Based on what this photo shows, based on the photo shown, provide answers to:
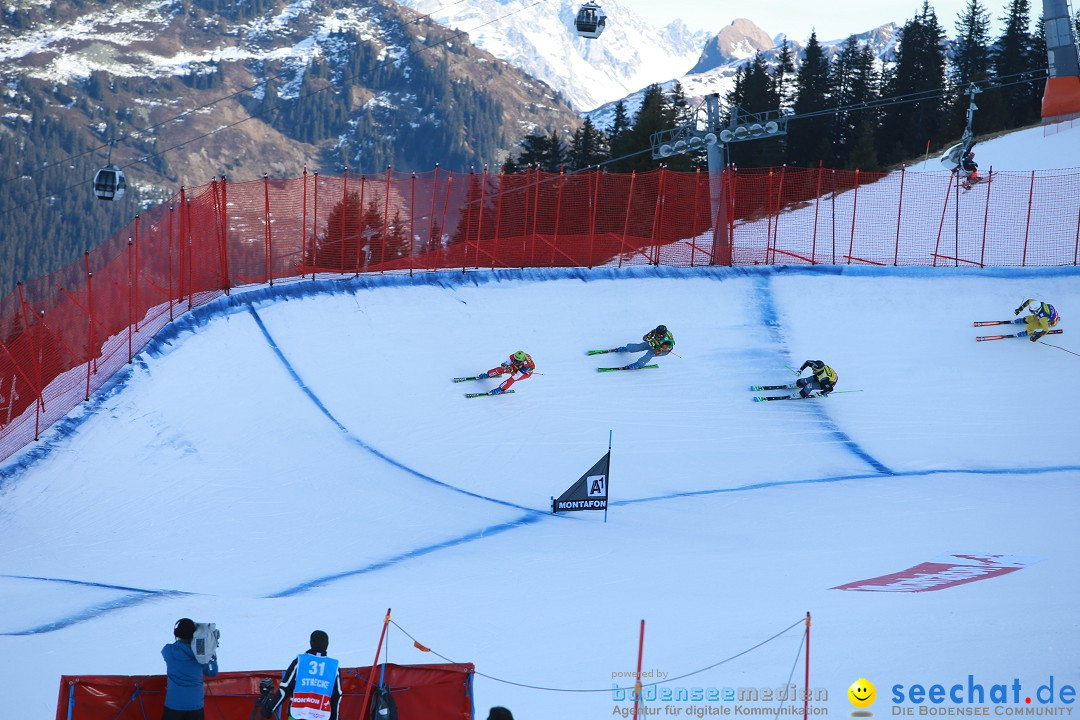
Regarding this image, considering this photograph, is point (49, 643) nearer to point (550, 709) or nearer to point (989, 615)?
point (550, 709)

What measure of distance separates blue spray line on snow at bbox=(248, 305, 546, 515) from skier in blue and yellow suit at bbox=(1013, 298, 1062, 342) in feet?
34.4

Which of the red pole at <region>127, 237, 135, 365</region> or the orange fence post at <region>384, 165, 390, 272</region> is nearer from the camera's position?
the red pole at <region>127, 237, 135, 365</region>

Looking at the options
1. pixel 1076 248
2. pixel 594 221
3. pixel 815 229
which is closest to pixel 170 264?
pixel 594 221

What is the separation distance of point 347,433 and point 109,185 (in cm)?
883

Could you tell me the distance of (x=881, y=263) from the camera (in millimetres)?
23719

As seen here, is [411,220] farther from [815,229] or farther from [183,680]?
[183,680]

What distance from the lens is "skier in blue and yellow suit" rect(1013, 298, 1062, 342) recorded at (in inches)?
764

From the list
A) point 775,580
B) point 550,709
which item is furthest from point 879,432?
point 550,709

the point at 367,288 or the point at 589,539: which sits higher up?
the point at 367,288

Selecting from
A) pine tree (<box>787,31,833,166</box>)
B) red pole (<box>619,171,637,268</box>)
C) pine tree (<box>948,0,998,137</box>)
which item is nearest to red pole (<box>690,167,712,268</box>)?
red pole (<box>619,171,637,268</box>)

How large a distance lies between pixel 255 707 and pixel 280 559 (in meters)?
5.37

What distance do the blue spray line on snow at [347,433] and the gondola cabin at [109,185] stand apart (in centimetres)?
540

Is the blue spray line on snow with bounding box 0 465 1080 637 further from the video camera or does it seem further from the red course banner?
the red course banner

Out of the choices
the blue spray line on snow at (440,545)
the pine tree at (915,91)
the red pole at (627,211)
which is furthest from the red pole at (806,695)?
the pine tree at (915,91)
